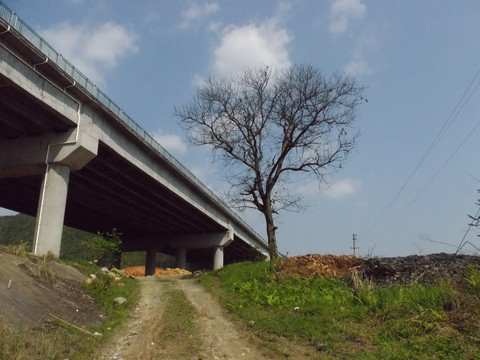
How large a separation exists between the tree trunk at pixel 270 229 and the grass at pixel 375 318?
10.4 metres

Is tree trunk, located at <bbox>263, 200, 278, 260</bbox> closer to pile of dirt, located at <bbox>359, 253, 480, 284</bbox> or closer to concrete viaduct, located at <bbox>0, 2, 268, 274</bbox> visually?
concrete viaduct, located at <bbox>0, 2, 268, 274</bbox>

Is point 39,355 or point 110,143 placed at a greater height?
point 110,143

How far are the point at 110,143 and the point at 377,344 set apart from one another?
1742cm

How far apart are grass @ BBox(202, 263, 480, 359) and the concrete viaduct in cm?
1139

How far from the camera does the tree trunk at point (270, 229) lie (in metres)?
22.2

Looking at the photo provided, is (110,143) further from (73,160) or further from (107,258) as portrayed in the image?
(107,258)

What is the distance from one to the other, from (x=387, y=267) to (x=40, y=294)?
9.75m

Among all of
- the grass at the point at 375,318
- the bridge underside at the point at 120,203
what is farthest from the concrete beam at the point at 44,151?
the grass at the point at 375,318

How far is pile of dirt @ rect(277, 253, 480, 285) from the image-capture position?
10.2 meters

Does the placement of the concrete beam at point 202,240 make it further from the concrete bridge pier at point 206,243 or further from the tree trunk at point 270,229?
the tree trunk at point 270,229

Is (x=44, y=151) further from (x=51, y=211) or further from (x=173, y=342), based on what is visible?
(x=173, y=342)

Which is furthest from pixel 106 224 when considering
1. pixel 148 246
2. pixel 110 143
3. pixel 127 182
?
pixel 110 143

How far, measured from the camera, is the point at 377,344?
287 inches

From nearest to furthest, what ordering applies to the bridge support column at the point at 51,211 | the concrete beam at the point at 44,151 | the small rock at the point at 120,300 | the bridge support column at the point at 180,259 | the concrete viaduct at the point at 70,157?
the small rock at the point at 120,300 < the concrete viaduct at the point at 70,157 < the bridge support column at the point at 51,211 < the concrete beam at the point at 44,151 < the bridge support column at the point at 180,259
